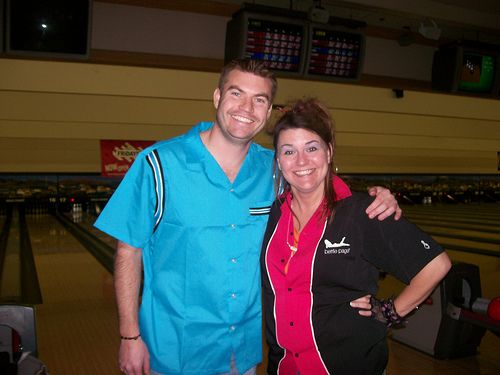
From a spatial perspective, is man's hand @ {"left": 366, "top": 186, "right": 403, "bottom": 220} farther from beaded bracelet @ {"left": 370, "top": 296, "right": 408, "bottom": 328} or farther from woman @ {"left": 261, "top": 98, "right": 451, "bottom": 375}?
beaded bracelet @ {"left": 370, "top": 296, "right": 408, "bottom": 328}

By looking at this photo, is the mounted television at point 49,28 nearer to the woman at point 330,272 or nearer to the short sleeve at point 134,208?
the short sleeve at point 134,208

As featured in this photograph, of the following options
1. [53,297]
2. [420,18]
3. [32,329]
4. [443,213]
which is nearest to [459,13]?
[420,18]

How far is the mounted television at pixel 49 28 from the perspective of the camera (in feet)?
8.82

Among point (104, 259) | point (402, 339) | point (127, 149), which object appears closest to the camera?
point (402, 339)

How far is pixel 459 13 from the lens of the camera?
3.89 metres

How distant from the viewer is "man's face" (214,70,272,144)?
4.51 feet

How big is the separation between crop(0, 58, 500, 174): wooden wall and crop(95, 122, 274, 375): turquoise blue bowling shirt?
2.98 m

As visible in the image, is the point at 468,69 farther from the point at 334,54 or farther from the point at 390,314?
the point at 390,314

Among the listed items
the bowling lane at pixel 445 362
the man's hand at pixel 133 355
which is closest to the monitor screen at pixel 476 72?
the bowling lane at pixel 445 362

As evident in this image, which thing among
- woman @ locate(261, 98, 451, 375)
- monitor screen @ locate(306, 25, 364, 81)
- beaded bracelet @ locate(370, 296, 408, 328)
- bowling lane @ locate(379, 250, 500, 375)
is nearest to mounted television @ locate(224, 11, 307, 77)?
monitor screen @ locate(306, 25, 364, 81)

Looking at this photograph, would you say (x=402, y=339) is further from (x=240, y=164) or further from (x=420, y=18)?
(x=420, y=18)

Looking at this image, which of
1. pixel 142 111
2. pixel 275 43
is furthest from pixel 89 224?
pixel 275 43

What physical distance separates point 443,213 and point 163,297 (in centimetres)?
1107

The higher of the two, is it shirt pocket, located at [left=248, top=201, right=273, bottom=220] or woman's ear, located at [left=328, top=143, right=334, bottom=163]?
woman's ear, located at [left=328, top=143, right=334, bottom=163]
